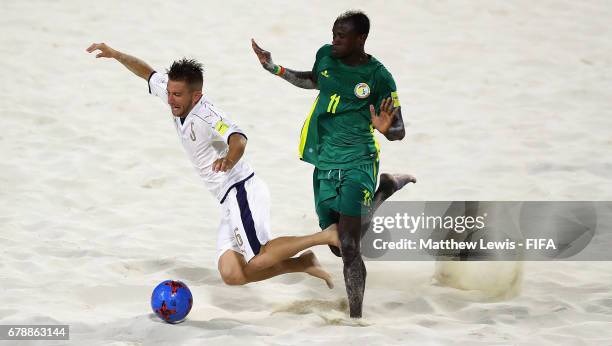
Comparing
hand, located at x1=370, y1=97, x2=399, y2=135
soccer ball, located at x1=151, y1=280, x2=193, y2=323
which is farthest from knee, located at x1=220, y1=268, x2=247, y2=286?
hand, located at x1=370, y1=97, x2=399, y2=135

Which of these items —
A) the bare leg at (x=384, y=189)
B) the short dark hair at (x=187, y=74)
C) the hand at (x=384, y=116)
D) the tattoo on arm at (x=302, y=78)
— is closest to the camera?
the hand at (x=384, y=116)

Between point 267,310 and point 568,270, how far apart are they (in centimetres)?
232

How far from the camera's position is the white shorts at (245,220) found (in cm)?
611

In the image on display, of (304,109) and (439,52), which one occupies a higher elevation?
(439,52)

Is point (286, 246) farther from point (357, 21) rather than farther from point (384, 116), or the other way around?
point (357, 21)

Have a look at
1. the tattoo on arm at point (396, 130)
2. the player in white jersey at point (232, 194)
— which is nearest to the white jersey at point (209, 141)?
the player in white jersey at point (232, 194)

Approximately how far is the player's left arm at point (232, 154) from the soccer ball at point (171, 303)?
2.47 feet

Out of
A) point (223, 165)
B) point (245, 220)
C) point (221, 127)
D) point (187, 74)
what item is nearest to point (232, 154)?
point (223, 165)

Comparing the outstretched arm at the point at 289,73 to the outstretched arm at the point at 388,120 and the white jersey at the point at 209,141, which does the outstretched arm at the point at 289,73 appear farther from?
the outstretched arm at the point at 388,120

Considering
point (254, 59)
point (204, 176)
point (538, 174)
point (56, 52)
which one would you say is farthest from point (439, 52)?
point (204, 176)

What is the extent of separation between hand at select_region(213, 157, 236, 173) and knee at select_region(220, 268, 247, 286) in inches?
26.6

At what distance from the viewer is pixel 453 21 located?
489 inches

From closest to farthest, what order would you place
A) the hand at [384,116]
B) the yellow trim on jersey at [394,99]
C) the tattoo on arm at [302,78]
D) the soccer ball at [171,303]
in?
the soccer ball at [171,303], the hand at [384,116], the yellow trim on jersey at [394,99], the tattoo on arm at [302,78]

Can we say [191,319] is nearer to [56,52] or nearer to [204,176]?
[204,176]
